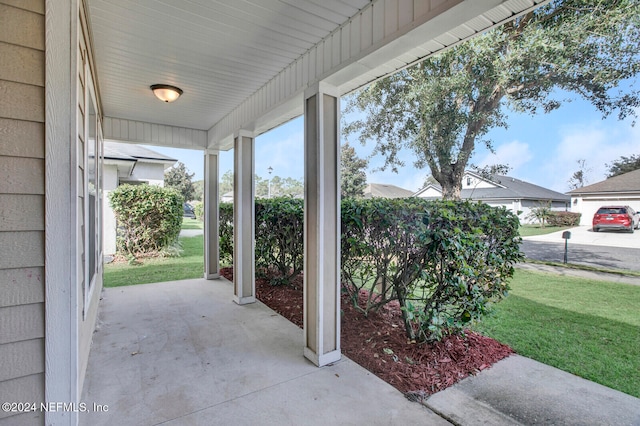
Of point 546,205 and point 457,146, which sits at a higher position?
point 457,146

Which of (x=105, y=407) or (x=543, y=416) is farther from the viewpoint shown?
(x=105, y=407)

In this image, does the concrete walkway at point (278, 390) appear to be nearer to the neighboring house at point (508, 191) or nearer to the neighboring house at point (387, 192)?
the neighboring house at point (387, 192)

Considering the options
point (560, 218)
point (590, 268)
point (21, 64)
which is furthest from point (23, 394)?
point (560, 218)

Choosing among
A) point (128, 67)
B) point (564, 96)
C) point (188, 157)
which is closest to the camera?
point (128, 67)

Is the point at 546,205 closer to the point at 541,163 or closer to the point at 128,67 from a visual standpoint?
the point at 541,163

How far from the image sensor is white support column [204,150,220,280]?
18.5ft

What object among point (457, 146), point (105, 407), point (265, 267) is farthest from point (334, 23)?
point (457, 146)

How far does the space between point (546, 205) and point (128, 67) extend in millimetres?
8337

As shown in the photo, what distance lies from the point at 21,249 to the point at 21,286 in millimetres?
174

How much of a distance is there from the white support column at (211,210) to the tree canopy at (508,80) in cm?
316

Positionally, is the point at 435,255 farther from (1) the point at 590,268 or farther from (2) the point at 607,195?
(2) the point at 607,195

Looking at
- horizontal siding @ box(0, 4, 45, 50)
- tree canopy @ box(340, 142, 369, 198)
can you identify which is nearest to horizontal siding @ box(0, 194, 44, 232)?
horizontal siding @ box(0, 4, 45, 50)

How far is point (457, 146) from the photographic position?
710cm

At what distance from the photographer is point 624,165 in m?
5.74
